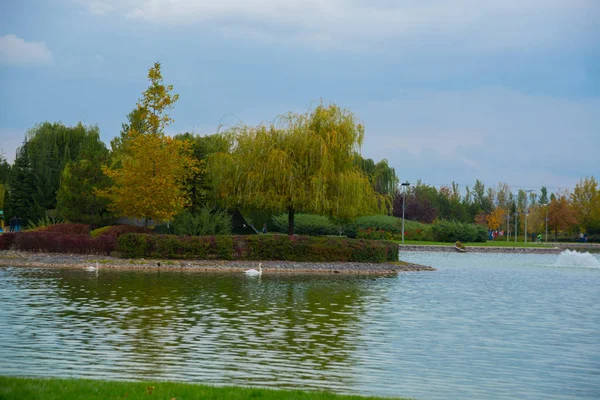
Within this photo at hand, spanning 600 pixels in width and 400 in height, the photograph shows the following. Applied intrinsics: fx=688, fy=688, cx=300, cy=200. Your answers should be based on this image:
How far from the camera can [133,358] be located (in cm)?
1045

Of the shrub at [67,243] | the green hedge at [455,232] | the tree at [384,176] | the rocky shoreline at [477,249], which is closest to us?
the shrub at [67,243]

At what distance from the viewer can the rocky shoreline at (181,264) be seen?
26.7m

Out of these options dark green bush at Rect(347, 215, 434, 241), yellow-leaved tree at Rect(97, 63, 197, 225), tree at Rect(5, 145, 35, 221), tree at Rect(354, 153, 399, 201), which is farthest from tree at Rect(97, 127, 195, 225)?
tree at Rect(354, 153, 399, 201)

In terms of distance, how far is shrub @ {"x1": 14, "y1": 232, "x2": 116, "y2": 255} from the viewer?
98.0ft

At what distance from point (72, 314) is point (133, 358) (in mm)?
4823

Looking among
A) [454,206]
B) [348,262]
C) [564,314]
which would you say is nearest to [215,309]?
[564,314]

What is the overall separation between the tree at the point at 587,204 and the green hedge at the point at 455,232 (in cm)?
3017

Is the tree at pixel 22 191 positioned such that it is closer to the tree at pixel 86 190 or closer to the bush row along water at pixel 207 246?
the tree at pixel 86 190

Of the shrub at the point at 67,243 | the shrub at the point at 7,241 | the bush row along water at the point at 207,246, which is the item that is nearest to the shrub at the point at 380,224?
the bush row along water at the point at 207,246

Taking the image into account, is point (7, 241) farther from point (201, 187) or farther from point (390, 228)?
point (390, 228)

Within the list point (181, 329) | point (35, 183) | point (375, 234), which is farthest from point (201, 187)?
point (375, 234)

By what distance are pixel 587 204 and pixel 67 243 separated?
249 feet

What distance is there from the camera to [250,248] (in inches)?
1160

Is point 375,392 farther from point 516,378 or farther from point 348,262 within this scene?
point 348,262
